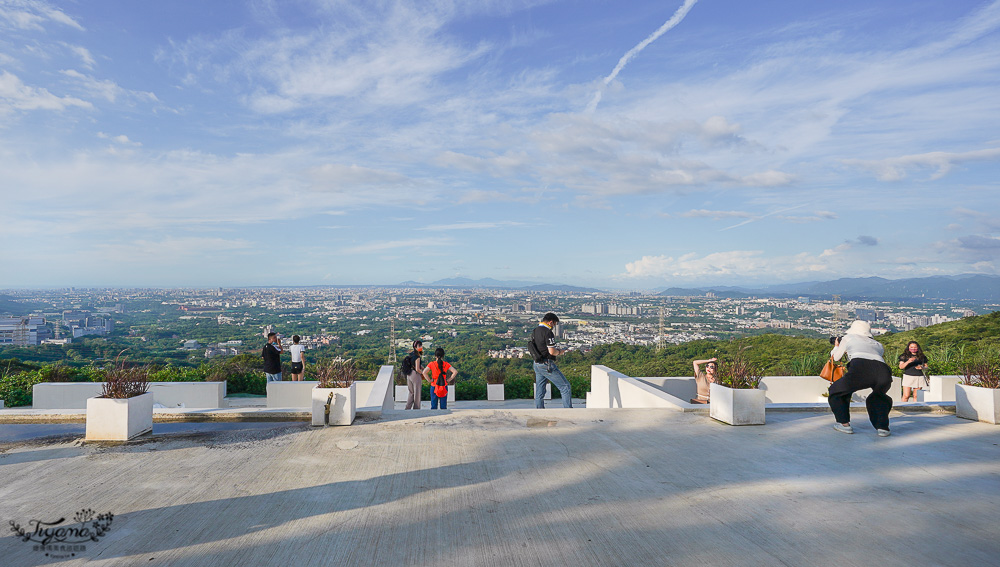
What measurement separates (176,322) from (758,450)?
59.7 metres

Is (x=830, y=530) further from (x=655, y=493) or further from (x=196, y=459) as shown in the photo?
(x=196, y=459)

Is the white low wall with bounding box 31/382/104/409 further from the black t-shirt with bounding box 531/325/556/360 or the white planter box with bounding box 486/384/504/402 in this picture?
the white planter box with bounding box 486/384/504/402

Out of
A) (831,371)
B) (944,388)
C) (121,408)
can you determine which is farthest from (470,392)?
(121,408)

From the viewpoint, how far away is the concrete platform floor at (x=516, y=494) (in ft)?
11.0

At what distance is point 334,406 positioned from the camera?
6.58 m

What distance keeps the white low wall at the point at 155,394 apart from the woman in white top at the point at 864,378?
1247 cm

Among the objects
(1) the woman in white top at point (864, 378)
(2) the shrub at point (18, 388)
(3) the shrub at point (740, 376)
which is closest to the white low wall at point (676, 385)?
(3) the shrub at point (740, 376)

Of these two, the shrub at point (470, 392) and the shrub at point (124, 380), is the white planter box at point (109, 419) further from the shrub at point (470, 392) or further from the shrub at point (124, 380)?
the shrub at point (470, 392)

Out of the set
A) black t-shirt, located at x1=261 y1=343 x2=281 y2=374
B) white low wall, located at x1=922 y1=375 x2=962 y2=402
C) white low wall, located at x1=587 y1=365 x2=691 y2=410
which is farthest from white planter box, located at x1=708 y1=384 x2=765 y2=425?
black t-shirt, located at x1=261 y1=343 x2=281 y2=374

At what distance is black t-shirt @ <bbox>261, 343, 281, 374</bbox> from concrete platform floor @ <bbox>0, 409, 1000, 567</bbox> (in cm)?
551

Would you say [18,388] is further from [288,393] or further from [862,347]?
[862,347]

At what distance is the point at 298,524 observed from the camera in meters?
3.71

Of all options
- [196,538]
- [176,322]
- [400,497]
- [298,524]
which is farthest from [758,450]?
[176,322]

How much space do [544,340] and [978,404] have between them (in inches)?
241
